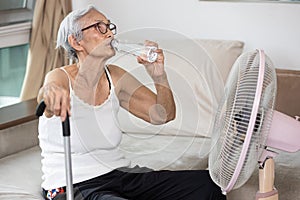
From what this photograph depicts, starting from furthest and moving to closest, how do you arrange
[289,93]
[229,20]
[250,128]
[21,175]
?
[229,20] < [289,93] < [21,175] < [250,128]

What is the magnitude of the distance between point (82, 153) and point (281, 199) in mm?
731

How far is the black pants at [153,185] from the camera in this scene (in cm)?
189

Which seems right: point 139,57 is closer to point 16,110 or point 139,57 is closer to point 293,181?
point 293,181

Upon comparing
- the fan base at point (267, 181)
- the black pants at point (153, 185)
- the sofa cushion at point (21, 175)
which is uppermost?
the fan base at point (267, 181)

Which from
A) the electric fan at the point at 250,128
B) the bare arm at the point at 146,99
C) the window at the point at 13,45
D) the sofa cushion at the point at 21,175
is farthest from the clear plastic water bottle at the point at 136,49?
the window at the point at 13,45

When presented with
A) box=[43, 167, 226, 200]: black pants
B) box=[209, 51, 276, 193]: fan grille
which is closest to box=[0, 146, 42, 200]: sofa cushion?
box=[43, 167, 226, 200]: black pants

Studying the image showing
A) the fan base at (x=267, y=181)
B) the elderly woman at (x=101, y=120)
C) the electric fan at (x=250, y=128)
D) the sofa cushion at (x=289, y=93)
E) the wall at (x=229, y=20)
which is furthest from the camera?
the wall at (x=229, y=20)

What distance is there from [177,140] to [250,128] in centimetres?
62

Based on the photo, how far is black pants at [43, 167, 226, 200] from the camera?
1.89m

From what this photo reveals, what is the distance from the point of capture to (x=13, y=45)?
10.7 ft

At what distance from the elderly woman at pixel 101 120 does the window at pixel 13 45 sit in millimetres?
1388

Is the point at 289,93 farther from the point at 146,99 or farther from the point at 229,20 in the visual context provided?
the point at 146,99

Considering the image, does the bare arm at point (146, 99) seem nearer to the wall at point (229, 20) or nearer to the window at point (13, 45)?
the wall at point (229, 20)

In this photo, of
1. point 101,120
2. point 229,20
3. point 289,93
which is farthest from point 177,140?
point 229,20
